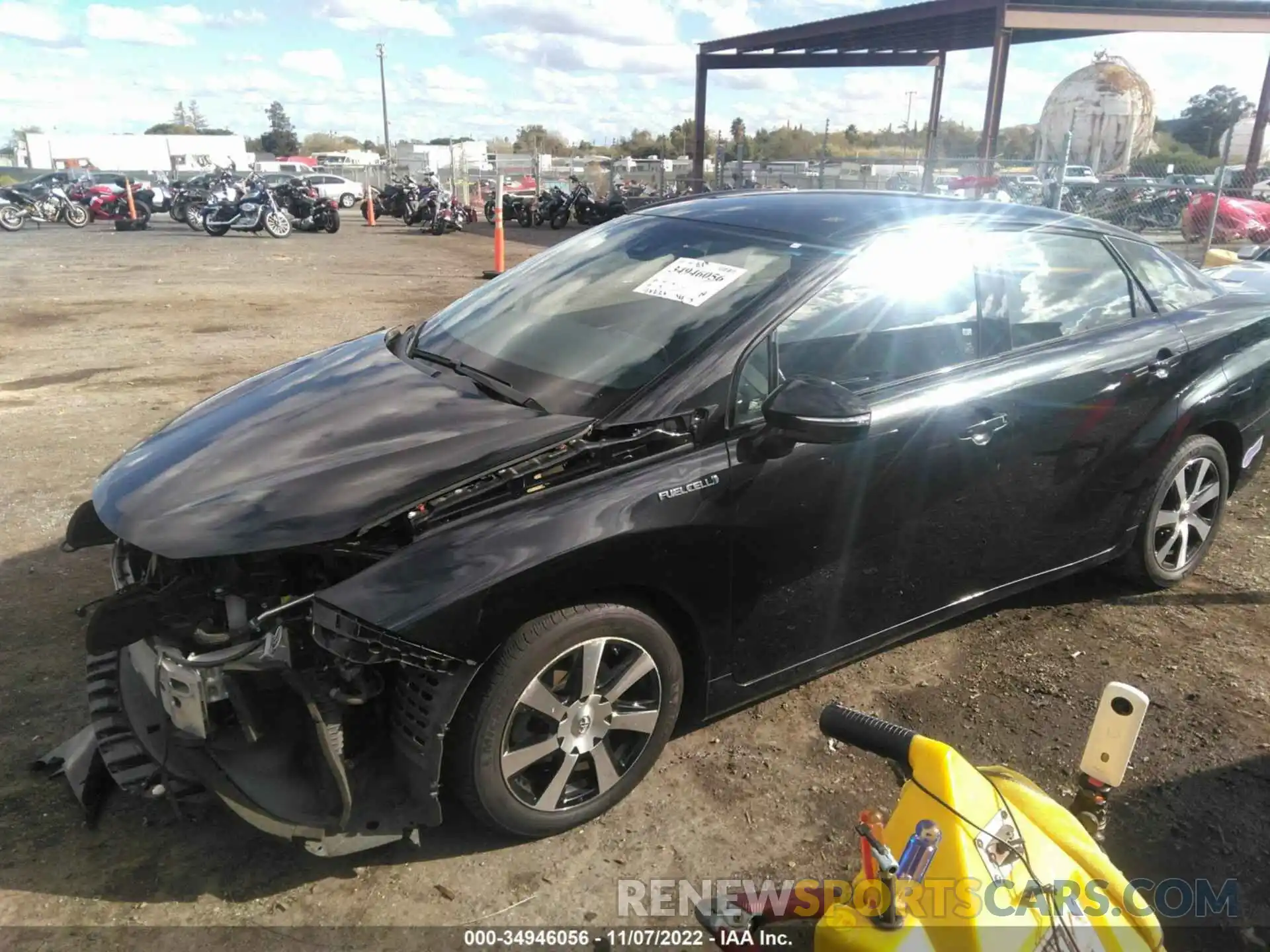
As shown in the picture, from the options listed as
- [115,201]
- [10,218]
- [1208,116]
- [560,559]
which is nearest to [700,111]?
[115,201]

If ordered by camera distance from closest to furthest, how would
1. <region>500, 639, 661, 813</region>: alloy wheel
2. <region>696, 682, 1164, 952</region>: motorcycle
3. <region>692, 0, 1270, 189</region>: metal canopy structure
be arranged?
<region>696, 682, 1164, 952</region>: motorcycle → <region>500, 639, 661, 813</region>: alloy wheel → <region>692, 0, 1270, 189</region>: metal canopy structure

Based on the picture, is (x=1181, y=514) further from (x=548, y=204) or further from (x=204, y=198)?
(x=204, y=198)

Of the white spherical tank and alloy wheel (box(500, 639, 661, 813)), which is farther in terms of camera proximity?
the white spherical tank

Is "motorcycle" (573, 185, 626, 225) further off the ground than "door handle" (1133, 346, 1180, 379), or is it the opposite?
"door handle" (1133, 346, 1180, 379)

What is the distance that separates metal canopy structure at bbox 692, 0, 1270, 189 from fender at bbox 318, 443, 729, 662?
15008 millimetres

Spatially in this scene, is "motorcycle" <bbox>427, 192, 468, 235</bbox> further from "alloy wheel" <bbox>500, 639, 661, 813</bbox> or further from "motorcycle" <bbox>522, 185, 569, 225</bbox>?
"alloy wheel" <bbox>500, 639, 661, 813</bbox>

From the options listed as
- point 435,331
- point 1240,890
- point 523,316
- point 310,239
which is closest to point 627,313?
point 523,316

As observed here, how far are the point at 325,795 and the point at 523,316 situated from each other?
1.78 metres

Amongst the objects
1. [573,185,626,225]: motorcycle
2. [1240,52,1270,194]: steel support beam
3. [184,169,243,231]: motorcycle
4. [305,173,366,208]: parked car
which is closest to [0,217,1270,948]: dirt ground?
[184,169,243,231]: motorcycle

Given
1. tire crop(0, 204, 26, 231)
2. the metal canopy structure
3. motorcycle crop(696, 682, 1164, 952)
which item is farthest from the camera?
tire crop(0, 204, 26, 231)

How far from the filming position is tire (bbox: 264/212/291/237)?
22438 millimetres

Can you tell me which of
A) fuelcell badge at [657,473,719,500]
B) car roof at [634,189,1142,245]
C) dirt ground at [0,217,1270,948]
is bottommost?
dirt ground at [0,217,1270,948]

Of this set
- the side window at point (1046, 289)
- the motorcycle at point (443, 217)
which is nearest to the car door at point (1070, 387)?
the side window at point (1046, 289)

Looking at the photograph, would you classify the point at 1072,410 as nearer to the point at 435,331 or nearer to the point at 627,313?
the point at 627,313
